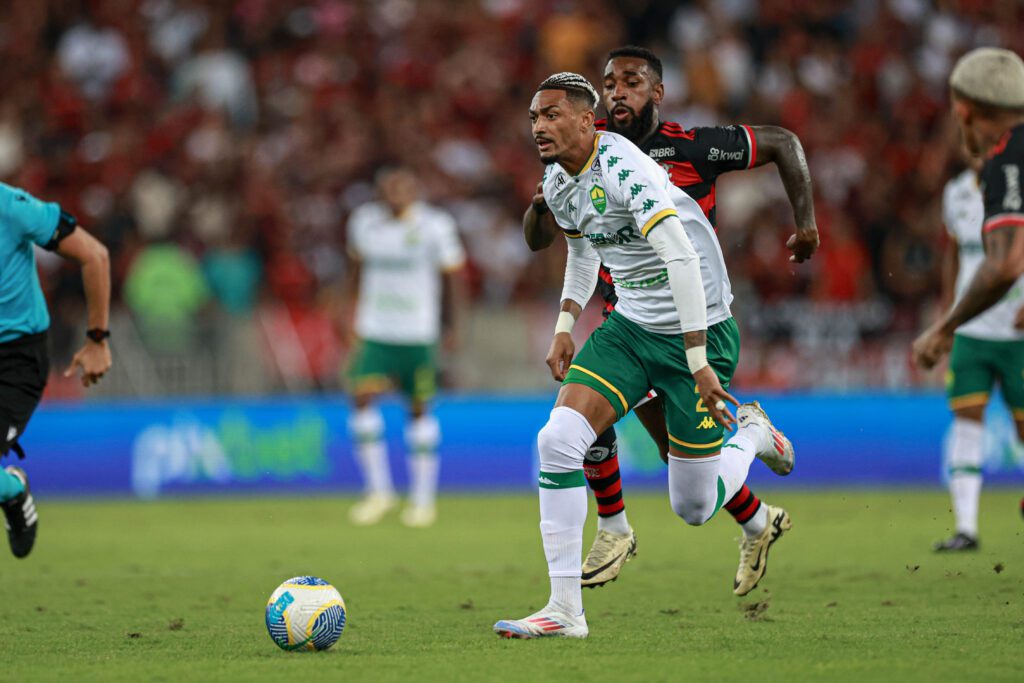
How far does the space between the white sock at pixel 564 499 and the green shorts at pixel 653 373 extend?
1.08 feet

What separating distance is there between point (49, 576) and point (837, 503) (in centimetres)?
861

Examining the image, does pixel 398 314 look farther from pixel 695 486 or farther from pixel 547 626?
pixel 547 626

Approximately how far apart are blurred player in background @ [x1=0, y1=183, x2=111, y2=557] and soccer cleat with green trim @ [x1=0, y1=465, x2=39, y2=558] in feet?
0.13

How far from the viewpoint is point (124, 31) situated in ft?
72.2

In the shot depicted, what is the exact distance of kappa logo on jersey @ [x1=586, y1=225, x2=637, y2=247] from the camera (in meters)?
7.00

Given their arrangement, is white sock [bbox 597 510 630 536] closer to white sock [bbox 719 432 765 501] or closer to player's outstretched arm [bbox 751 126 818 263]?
white sock [bbox 719 432 765 501]

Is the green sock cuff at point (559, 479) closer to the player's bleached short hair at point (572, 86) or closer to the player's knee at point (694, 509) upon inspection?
the player's knee at point (694, 509)

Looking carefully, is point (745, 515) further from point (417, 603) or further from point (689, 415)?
point (417, 603)

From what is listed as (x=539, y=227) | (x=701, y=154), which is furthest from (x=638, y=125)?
(x=539, y=227)

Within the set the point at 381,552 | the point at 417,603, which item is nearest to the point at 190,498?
the point at 381,552

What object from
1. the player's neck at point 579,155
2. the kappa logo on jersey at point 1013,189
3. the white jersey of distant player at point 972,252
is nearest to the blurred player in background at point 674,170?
the player's neck at point 579,155

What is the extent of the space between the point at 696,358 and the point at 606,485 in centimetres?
164

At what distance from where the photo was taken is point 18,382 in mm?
8359

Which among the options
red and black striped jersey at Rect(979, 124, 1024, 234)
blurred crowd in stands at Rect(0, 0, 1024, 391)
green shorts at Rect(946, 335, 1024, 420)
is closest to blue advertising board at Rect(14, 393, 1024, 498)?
blurred crowd in stands at Rect(0, 0, 1024, 391)
